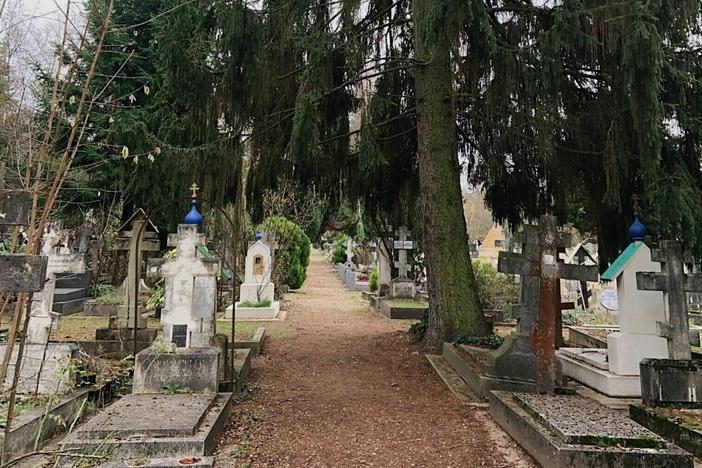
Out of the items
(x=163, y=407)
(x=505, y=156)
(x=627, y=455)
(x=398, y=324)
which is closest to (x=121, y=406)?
(x=163, y=407)

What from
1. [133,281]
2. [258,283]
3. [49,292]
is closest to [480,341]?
[49,292]

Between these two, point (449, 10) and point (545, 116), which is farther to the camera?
point (545, 116)

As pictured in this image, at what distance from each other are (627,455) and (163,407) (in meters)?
3.43

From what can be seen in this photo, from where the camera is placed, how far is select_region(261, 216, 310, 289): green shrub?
16.8 meters

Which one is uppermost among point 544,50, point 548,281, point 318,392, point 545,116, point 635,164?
point 544,50

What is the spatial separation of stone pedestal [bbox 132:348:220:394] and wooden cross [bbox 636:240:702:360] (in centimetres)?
427

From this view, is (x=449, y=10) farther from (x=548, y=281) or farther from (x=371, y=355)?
(x=371, y=355)

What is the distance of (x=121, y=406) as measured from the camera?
3887mm

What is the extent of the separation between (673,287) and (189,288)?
15.7 feet

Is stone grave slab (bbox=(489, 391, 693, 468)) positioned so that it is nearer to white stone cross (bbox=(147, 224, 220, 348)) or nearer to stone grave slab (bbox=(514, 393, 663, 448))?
stone grave slab (bbox=(514, 393, 663, 448))

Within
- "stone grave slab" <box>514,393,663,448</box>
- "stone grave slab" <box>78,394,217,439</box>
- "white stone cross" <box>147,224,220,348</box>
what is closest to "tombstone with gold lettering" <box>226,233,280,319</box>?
"white stone cross" <box>147,224,220,348</box>

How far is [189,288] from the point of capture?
4.85 metres

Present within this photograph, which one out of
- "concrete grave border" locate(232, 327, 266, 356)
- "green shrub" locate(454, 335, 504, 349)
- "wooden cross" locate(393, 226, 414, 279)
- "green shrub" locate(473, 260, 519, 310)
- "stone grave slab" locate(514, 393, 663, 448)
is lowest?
"concrete grave border" locate(232, 327, 266, 356)

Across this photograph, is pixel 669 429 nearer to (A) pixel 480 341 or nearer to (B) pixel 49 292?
(A) pixel 480 341
